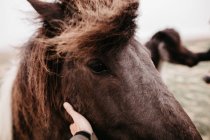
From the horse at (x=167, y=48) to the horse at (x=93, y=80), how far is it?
99.1 inches

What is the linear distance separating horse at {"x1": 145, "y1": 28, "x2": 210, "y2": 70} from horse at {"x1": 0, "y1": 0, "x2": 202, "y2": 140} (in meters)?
2.52

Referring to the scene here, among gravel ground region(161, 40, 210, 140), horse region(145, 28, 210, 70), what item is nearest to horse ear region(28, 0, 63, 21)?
horse region(145, 28, 210, 70)

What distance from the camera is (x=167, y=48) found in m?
4.82

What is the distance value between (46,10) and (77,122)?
32.4 inches

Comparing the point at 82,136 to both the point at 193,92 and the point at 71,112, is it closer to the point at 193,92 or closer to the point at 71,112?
the point at 71,112

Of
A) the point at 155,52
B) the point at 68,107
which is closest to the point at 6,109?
the point at 68,107

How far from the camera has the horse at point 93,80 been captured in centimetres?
202

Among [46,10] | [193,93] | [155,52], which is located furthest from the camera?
[193,93]

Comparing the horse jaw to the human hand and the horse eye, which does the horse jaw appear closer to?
the human hand

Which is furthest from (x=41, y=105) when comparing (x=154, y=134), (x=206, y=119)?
(x=206, y=119)

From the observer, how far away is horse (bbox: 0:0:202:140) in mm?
2023

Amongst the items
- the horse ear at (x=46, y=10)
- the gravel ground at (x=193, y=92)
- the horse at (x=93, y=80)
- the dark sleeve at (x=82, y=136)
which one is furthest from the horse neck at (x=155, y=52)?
the dark sleeve at (x=82, y=136)

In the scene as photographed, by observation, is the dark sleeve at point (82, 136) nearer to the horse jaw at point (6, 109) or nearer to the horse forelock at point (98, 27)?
the horse forelock at point (98, 27)

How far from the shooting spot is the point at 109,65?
2.12 m
